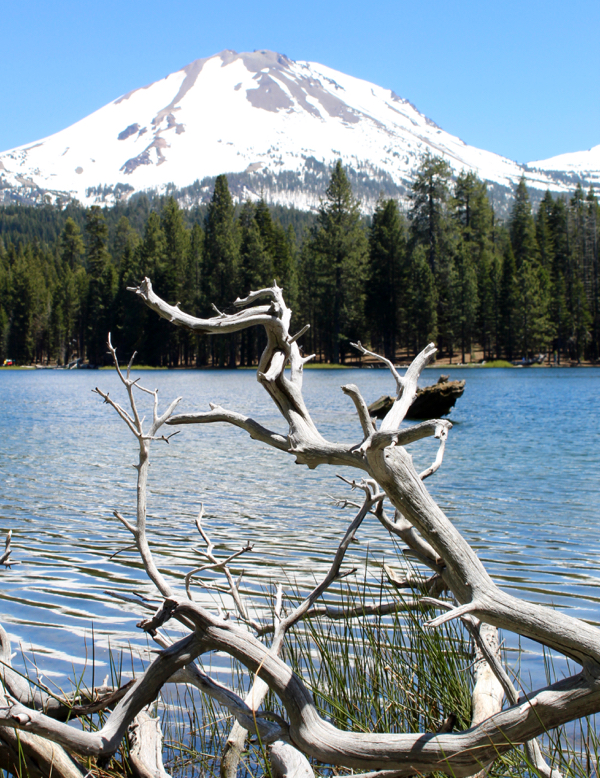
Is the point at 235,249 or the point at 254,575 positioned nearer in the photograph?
the point at 254,575

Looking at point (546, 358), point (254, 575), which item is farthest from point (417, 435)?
point (546, 358)

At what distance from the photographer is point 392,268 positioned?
68938 millimetres

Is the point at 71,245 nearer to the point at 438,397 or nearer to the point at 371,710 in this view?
the point at 438,397

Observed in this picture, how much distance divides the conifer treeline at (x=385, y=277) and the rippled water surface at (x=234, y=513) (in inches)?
1736

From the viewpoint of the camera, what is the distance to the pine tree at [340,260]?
Answer: 6706 centimetres

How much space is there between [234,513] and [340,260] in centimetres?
5930

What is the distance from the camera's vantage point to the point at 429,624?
72.4 inches

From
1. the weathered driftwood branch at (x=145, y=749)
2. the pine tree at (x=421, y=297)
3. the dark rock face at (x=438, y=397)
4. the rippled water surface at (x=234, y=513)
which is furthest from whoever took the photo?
the pine tree at (x=421, y=297)

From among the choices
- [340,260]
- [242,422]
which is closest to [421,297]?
[340,260]

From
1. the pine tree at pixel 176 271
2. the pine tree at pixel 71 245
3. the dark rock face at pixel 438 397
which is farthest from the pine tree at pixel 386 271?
the pine tree at pixel 71 245

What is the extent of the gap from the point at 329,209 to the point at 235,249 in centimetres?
1058

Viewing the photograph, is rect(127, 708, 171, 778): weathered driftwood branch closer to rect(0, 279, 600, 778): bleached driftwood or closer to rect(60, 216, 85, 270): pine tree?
rect(0, 279, 600, 778): bleached driftwood

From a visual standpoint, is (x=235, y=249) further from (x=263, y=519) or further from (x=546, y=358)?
(x=263, y=519)

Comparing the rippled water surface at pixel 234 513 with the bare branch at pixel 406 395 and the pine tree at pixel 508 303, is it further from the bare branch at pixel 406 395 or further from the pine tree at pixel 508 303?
the pine tree at pixel 508 303
